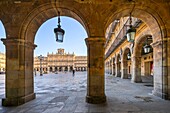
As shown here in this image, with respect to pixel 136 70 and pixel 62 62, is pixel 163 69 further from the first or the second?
pixel 62 62

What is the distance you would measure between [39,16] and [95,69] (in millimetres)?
3489

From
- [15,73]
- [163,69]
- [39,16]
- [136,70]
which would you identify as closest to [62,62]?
[136,70]

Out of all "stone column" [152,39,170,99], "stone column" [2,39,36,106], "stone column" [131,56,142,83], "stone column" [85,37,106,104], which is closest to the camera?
"stone column" [2,39,36,106]

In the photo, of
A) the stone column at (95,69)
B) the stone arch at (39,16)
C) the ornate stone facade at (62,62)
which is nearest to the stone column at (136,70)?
the stone column at (95,69)

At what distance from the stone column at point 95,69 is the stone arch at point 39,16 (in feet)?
2.33

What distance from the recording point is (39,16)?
23.1 ft

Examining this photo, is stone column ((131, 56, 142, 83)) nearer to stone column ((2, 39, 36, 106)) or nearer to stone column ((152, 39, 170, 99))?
stone column ((152, 39, 170, 99))

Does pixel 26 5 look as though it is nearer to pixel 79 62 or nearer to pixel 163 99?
pixel 163 99

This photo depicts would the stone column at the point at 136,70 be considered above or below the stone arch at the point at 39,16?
below

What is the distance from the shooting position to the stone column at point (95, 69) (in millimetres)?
6691

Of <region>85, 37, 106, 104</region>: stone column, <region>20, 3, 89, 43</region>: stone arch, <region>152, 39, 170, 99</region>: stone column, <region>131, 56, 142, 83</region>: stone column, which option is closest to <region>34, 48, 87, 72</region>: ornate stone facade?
<region>131, 56, 142, 83</region>: stone column

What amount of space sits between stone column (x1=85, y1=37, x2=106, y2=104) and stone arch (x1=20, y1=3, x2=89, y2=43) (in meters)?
0.71

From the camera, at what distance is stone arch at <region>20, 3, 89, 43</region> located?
6.73 meters

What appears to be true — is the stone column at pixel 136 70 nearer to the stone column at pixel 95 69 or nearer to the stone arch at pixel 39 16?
the stone column at pixel 95 69
